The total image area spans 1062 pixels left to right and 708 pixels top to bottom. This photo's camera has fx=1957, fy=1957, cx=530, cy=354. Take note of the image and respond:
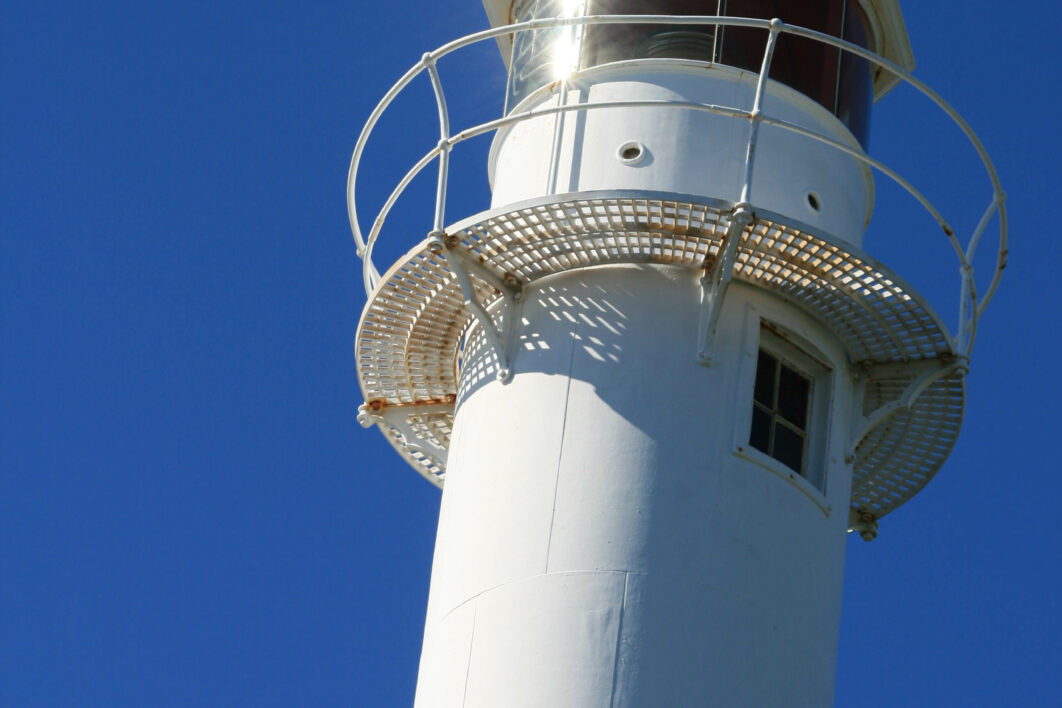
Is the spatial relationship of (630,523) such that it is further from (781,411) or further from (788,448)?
(781,411)

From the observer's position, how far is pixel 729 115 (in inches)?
624

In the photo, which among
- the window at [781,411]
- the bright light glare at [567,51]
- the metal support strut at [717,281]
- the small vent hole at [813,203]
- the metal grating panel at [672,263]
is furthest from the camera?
the bright light glare at [567,51]

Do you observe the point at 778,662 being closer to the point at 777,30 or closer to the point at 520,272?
the point at 520,272

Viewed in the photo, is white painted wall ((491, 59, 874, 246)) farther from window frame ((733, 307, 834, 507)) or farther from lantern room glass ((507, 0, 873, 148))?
window frame ((733, 307, 834, 507))

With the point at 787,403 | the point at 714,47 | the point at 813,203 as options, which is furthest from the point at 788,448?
the point at 714,47

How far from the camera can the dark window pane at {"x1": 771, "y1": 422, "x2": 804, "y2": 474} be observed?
15.2 metres

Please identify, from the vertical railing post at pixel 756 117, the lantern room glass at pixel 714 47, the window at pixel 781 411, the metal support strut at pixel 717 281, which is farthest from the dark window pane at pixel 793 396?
the lantern room glass at pixel 714 47

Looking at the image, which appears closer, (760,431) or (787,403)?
(760,431)

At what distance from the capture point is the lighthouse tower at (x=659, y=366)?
1394cm

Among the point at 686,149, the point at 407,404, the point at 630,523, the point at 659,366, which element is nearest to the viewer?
the point at 630,523

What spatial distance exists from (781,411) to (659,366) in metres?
1.20

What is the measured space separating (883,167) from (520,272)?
3.03m

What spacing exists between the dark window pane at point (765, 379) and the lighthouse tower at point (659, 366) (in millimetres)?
25

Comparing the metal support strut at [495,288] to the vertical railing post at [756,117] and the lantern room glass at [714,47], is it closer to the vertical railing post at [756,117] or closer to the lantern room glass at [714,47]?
the vertical railing post at [756,117]
